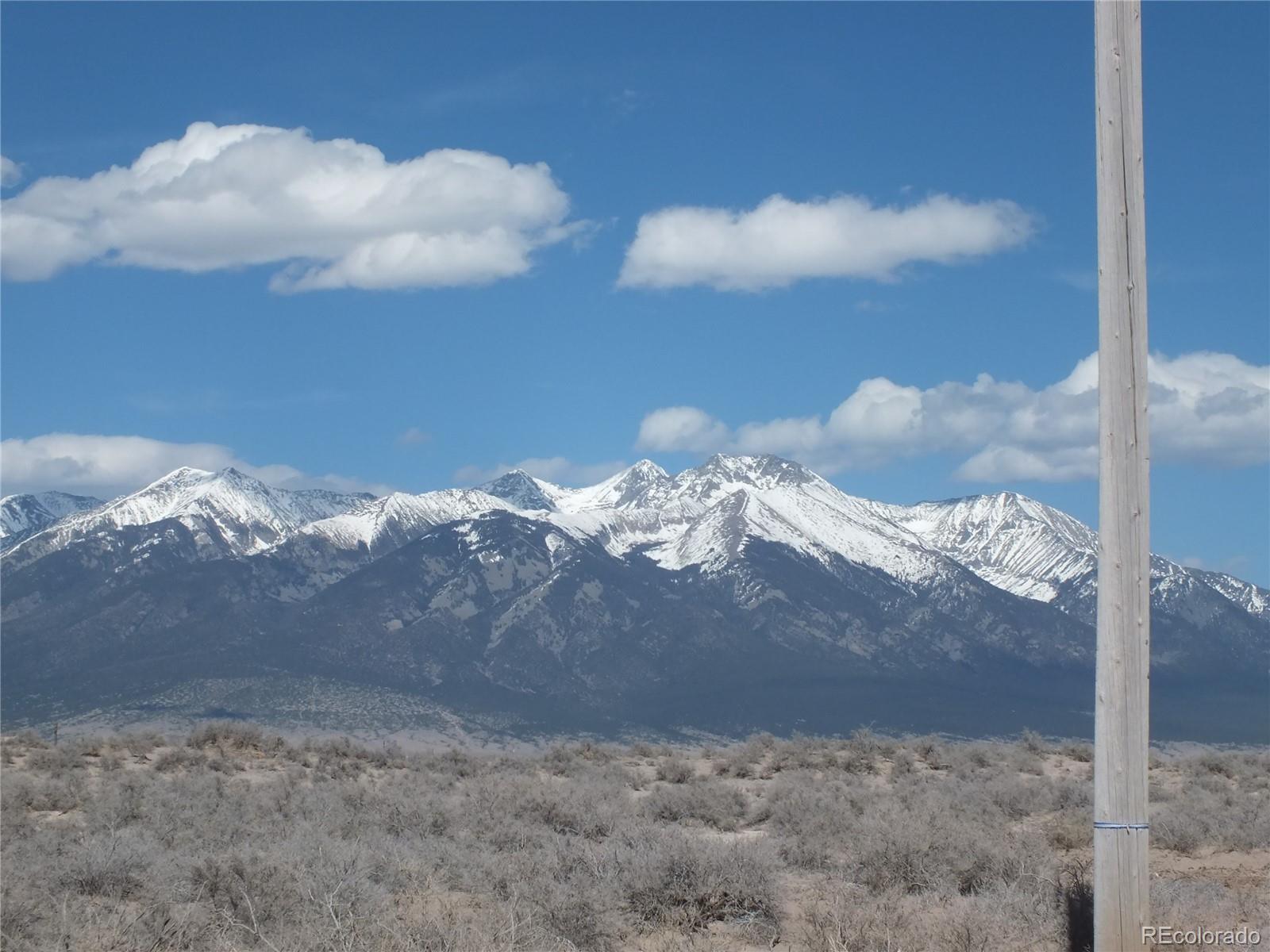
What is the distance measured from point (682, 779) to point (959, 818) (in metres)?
10.5

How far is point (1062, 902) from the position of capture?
442 inches

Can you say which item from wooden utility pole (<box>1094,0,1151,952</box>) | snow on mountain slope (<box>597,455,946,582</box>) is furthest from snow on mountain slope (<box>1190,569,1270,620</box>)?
wooden utility pole (<box>1094,0,1151,952</box>)

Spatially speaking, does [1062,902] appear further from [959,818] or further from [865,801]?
[865,801]

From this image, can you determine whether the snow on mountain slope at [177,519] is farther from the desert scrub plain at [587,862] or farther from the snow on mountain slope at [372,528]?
the desert scrub plain at [587,862]

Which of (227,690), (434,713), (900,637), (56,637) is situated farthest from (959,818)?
(900,637)

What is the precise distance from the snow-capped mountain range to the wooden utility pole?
8349cm

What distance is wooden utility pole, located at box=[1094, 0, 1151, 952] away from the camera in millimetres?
7156

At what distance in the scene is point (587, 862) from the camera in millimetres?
13758

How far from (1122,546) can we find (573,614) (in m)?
123

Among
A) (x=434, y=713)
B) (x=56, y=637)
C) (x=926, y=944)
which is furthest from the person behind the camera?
(x=56, y=637)

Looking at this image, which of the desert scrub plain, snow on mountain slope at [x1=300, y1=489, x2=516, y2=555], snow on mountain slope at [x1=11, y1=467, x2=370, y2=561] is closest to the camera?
the desert scrub plain

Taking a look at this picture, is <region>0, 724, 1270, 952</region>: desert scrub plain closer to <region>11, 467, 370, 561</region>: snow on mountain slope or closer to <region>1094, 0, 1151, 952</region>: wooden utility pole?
<region>1094, 0, 1151, 952</region>: wooden utility pole

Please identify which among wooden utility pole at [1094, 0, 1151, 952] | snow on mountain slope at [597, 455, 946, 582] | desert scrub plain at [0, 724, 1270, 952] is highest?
snow on mountain slope at [597, 455, 946, 582]

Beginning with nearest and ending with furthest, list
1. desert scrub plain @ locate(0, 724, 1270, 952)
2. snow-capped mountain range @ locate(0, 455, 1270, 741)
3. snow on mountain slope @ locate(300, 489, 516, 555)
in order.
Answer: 1. desert scrub plain @ locate(0, 724, 1270, 952)
2. snow-capped mountain range @ locate(0, 455, 1270, 741)
3. snow on mountain slope @ locate(300, 489, 516, 555)
